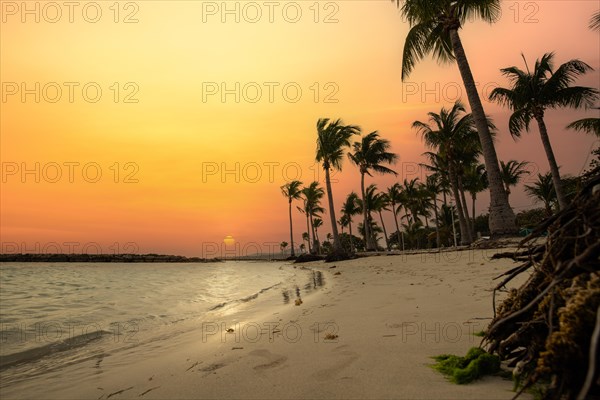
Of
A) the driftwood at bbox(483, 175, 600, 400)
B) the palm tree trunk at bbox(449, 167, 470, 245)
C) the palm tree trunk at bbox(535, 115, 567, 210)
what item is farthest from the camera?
the palm tree trunk at bbox(449, 167, 470, 245)

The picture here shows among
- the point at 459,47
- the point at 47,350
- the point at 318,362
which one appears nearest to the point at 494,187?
the point at 459,47

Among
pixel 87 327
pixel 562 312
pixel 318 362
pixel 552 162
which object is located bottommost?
pixel 87 327

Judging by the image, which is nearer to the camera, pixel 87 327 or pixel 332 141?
pixel 87 327

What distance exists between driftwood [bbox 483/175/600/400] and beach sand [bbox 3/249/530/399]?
0.27 metres

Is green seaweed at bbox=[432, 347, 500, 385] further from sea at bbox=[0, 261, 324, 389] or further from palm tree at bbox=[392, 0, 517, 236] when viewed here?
palm tree at bbox=[392, 0, 517, 236]

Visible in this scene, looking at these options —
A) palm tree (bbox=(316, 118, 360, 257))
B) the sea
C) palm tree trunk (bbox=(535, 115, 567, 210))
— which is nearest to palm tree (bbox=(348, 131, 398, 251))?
palm tree (bbox=(316, 118, 360, 257))

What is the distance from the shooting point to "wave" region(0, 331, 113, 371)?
13.2ft

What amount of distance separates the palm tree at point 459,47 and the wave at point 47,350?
42.8 feet

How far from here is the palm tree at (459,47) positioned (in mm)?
12984

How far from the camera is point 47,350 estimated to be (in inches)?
177

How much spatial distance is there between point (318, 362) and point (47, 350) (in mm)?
3960

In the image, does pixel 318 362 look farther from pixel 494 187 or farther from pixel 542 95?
pixel 542 95

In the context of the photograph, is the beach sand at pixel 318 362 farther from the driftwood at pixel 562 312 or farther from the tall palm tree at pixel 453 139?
the tall palm tree at pixel 453 139

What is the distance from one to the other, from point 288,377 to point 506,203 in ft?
43.4
